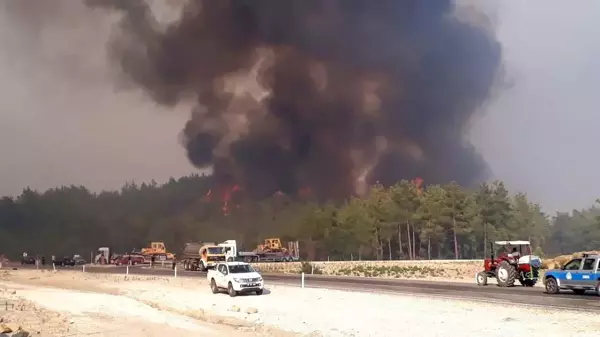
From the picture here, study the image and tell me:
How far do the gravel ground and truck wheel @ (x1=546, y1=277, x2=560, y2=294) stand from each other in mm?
6101

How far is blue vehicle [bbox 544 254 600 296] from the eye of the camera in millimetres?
28156

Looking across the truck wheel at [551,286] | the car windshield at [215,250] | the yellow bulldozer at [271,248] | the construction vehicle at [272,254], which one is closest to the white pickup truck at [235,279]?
→ the truck wheel at [551,286]

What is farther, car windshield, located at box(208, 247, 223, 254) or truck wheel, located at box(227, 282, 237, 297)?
car windshield, located at box(208, 247, 223, 254)

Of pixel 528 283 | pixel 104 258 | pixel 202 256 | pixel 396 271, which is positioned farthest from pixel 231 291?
pixel 104 258

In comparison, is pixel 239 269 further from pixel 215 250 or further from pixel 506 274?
pixel 215 250

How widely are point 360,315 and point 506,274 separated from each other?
13.9 m

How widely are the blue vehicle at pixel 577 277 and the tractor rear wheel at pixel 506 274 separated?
3.70m

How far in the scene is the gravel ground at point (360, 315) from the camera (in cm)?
1952

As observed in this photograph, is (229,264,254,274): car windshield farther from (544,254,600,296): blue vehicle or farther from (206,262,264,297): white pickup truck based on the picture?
(544,254,600,296): blue vehicle

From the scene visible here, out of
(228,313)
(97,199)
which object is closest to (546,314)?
(228,313)

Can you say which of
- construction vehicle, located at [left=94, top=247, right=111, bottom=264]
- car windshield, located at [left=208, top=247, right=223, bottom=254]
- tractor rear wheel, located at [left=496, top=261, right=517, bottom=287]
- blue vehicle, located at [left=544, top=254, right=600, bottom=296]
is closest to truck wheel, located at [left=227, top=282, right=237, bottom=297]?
tractor rear wheel, located at [left=496, top=261, right=517, bottom=287]

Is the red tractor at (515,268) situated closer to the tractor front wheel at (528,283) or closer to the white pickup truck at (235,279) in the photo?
the tractor front wheel at (528,283)

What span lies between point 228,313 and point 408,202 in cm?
7480

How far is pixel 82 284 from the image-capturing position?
4741 centimetres
